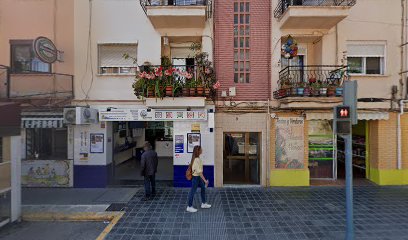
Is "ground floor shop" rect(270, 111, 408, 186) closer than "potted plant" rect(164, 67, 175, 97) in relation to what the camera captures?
No

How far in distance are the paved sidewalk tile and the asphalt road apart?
59cm

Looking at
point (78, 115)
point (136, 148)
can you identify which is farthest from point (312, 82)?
point (136, 148)

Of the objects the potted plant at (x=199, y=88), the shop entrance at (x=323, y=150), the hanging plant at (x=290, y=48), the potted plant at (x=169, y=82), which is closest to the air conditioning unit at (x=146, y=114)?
the potted plant at (x=169, y=82)

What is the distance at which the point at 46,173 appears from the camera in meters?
8.57

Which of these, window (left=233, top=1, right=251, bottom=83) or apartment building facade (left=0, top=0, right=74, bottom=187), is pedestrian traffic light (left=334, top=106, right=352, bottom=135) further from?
apartment building facade (left=0, top=0, right=74, bottom=187)

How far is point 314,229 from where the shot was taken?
5.41m

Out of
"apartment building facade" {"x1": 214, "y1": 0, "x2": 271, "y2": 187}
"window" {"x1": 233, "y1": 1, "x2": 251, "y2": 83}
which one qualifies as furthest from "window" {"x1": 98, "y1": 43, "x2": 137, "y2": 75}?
"window" {"x1": 233, "y1": 1, "x2": 251, "y2": 83}

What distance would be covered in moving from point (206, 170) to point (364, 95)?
6.12 m

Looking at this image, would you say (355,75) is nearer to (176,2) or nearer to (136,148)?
(176,2)

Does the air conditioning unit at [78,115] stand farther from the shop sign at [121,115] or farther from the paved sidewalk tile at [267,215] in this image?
the paved sidewalk tile at [267,215]

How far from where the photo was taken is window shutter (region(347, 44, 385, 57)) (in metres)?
8.66

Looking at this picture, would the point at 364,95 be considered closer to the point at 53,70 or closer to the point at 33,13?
the point at 53,70

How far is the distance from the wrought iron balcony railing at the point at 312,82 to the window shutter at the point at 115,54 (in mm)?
5321

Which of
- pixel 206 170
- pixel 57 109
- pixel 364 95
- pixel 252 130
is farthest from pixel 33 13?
pixel 364 95
